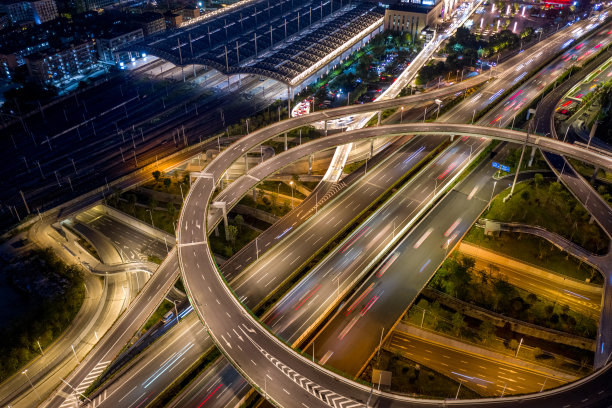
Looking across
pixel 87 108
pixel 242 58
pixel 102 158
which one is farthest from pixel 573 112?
pixel 87 108

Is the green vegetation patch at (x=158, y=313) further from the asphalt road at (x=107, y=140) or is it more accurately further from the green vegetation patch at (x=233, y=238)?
the asphalt road at (x=107, y=140)

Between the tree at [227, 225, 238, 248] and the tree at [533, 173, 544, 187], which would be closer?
the tree at [227, 225, 238, 248]

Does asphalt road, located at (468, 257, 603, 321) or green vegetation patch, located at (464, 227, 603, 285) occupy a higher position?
green vegetation patch, located at (464, 227, 603, 285)

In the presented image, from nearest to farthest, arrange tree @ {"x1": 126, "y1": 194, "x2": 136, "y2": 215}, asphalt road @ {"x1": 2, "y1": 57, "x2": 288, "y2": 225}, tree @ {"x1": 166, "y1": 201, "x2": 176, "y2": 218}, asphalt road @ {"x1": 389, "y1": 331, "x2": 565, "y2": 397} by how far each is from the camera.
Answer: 1. asphalt road @ {"x1": 389, "y1": 331, "x2": 565, "y2": 397}
2. tree @ {"x1": 166, "y1": 201, "x2": 176, "y2": 218}
3. tree @ {"x1": 126, "y1": 194, "x2": 136, "y2": 215}
4. asphalt road @ {"x1": 2, "y1": 57, "x2": 288, "y2": 225}

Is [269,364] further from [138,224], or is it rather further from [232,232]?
[138,224]

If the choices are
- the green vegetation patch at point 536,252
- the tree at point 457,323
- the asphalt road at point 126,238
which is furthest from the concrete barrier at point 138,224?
the green vegetation patch at point 536,252

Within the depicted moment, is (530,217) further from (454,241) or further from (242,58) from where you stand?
(242,58)

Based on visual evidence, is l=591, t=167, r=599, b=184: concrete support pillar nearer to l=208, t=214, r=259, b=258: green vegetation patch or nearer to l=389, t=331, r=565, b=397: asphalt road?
l=389, t=331, r=565, b=397: asphalt road

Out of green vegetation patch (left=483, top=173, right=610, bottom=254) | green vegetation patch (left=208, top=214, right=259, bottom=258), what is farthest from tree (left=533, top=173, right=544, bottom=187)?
green vegetation patch (left=208, top=214, right=259, bottom=258)
